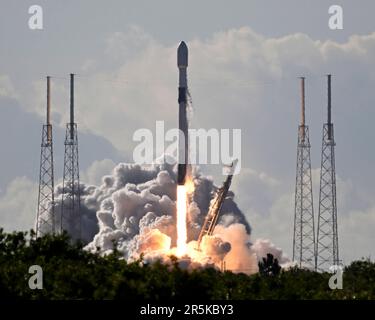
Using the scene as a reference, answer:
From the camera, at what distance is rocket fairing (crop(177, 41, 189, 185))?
15825cm

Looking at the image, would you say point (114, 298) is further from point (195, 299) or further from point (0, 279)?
point (0, 279)

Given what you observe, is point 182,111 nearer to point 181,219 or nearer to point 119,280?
point 181,219

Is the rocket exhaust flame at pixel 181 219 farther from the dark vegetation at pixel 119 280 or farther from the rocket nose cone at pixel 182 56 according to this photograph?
the dark vegetation at pixel 119 280

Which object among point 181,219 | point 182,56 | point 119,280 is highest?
point 182,56

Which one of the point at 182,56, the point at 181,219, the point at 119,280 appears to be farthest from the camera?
the point at 181,219

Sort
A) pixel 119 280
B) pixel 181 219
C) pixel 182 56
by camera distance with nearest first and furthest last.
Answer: pixel 119 280
pixel 182 56
pixel 181 219

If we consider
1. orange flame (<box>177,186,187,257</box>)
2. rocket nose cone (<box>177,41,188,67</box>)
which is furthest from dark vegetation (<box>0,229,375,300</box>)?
rocket nose cone (<box>177,41,188,67</box>)

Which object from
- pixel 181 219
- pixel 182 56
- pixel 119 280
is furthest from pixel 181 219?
pixel 119 280

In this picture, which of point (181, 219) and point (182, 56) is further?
point (181, 219)

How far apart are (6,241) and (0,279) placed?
30.6 m

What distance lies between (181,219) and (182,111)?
12.0 meters

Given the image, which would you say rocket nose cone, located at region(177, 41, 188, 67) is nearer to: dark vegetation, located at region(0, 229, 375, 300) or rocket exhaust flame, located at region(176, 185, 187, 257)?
rocket exhaust flame, located at region(176, 185, 187, 257)

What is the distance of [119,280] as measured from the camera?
9994 centimetres
